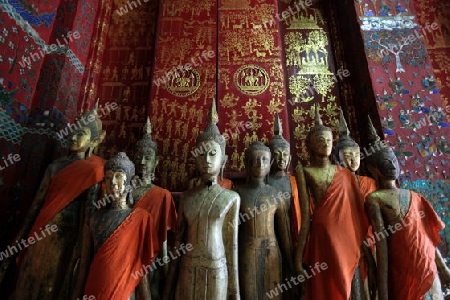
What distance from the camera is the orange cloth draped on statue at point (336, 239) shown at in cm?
267

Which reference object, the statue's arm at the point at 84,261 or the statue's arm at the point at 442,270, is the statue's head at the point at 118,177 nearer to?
the statue's arm at the point at 84,261

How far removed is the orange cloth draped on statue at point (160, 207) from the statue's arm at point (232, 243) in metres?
0.80

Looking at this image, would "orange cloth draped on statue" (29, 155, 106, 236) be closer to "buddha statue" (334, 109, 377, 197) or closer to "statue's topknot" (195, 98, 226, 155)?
"statue's topknot" (195, 98, 226, 155)

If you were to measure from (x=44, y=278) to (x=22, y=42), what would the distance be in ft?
Result: 10.4

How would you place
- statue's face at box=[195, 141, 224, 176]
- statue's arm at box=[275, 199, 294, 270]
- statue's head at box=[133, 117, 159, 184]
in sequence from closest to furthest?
1. statue's face at box=[195, 141, 224, 176]
2. statue's arm at box=[275, 199, 294, 270]
3. statue's head at box=[133, 117, 159, 184]

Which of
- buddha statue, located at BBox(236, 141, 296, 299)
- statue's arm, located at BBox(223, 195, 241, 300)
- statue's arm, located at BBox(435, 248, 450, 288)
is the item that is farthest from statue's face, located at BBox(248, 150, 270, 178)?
statue's arm, located at BBox(435, 248, 450, 288)

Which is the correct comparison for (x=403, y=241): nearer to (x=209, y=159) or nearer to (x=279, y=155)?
(x=279, y=155)

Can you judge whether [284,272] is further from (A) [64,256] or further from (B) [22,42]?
(B) [22,42]

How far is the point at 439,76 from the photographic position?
219 inches

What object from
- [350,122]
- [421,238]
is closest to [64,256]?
[421,238]

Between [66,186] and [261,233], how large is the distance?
2.06m

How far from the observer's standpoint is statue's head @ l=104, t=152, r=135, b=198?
2871 millimetres

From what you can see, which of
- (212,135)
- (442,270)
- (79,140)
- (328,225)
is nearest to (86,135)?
(79,140)

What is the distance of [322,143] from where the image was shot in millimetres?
3279
